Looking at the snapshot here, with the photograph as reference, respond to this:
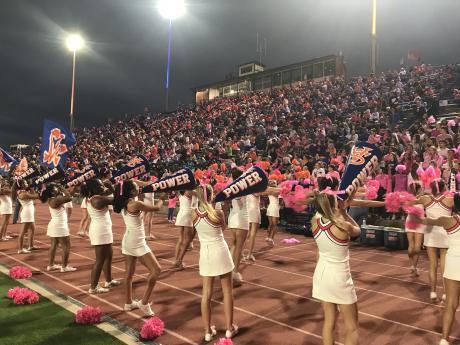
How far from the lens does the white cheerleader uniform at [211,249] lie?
170 inches

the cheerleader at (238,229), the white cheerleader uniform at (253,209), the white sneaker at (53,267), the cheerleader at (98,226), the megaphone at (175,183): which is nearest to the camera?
the megaphone at (175,183)

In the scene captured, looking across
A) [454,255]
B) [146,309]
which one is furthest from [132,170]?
[454,255]

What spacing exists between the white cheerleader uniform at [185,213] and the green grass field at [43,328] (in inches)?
127

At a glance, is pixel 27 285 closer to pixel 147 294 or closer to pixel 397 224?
pixel 147 294

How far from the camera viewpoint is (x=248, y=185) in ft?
12.9

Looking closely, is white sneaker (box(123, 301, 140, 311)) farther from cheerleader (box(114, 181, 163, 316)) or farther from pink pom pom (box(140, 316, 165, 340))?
pink pom pom (box(140, 316, 165, 340))

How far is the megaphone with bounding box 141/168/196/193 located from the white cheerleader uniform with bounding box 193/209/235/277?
499 mm

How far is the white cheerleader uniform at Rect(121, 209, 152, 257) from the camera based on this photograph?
5242mm

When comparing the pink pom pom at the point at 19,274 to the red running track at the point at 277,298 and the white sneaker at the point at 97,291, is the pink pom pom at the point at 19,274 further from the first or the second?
the white sneaker at the point at 97,291

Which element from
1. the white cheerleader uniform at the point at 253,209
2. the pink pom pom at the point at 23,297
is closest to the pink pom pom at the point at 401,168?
the white cheerleader uniform at the point at 253,209

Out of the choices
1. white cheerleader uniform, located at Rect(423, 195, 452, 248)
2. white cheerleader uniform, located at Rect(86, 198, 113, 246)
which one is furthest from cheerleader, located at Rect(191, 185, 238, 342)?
white cheerleader uniform, located at Rect(423, 195, 452, 248)

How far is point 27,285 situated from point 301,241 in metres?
7.91

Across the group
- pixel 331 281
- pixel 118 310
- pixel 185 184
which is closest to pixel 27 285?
pixel 118 310

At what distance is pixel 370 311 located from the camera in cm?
552
